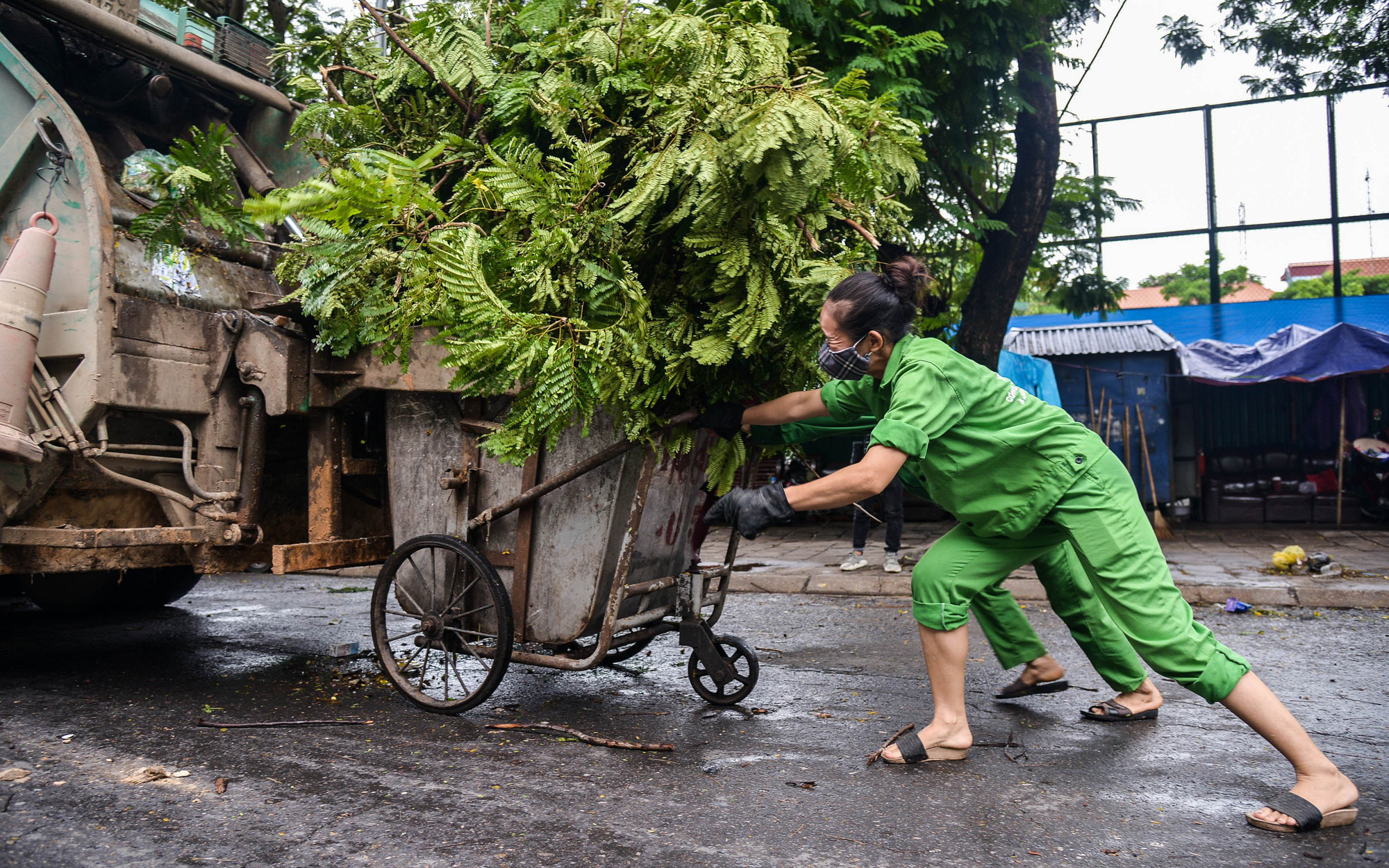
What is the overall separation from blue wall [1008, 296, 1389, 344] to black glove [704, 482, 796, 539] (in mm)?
9975

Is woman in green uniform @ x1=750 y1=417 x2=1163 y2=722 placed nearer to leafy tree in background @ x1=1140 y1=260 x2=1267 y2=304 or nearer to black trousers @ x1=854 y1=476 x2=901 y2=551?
black trousers @ x1=854 y1=476 x2=901 y2=551

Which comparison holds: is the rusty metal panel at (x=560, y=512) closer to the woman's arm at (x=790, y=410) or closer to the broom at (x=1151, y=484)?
the woman's arm at (x=790, y=410)

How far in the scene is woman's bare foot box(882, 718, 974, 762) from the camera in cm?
294

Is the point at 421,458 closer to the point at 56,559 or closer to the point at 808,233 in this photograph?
the point at 56,559

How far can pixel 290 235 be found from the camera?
15.3 feet

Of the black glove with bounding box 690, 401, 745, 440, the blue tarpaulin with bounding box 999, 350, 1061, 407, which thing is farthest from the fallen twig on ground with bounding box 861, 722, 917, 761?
the blue tarpaulin with bounding box 999, 350, 1061, 407

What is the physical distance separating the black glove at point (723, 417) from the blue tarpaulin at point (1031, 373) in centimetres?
714

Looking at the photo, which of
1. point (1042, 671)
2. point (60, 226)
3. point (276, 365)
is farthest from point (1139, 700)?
point (60, 226)

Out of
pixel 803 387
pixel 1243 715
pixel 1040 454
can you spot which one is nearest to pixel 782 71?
pixel 803 387

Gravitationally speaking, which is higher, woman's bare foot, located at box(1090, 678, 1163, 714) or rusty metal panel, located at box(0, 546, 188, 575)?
rusty metal panel, located at box(0, 546, 188, 575)

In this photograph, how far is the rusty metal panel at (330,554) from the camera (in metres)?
3.57

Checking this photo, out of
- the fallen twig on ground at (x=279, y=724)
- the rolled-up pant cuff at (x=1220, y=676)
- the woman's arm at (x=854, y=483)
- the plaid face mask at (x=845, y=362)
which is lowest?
the fallen twig on ground at (x=279, y=724)

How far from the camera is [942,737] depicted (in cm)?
296

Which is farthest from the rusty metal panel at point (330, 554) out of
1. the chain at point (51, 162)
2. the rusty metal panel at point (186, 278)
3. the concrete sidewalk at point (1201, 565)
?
the concrete sidewalk at point (1201, 565)
